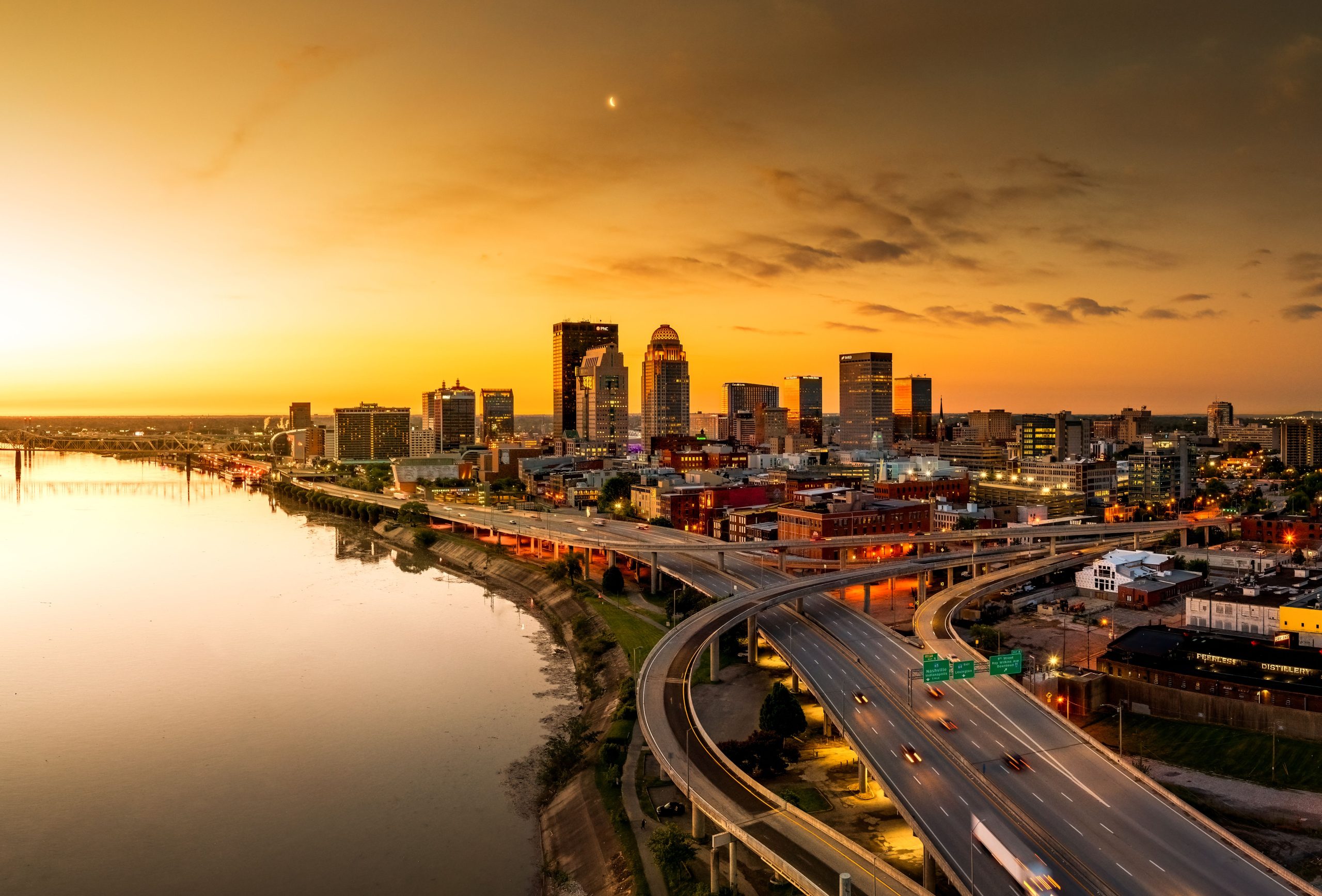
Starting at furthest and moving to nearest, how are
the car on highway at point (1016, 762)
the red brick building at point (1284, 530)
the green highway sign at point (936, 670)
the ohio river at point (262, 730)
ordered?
the red brick building at point (1284, 530) < the green highway sign at point (936, 670) < the ohio river at point (262, 730) < the car on highway at point (1016, 762)

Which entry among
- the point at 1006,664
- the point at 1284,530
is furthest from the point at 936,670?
the point at 1284,530

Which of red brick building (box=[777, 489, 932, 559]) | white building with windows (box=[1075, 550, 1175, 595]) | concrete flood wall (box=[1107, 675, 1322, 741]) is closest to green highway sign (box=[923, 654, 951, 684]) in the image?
concrete flood wall (box=[1107, 675, 1322, 741])

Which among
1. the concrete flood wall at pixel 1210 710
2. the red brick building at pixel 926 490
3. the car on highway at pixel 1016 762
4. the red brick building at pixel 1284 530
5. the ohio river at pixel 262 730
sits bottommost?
the ohio river at pixel 262 730

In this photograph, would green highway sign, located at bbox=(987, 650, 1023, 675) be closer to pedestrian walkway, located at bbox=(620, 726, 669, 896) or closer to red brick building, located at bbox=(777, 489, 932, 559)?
pedestrian walkway, located at bbox=(620, 726, 669, 896)

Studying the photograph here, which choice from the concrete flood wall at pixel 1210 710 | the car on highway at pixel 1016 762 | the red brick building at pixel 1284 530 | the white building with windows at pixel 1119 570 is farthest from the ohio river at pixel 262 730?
the red brick building at pixel 1284 530

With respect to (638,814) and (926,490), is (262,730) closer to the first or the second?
(638,814)

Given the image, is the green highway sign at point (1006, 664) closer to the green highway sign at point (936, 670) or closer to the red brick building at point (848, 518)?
the green highway sign at point (936, 670)

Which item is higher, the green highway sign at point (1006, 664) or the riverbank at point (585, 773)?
the green highway sign at point (1006, 664)
